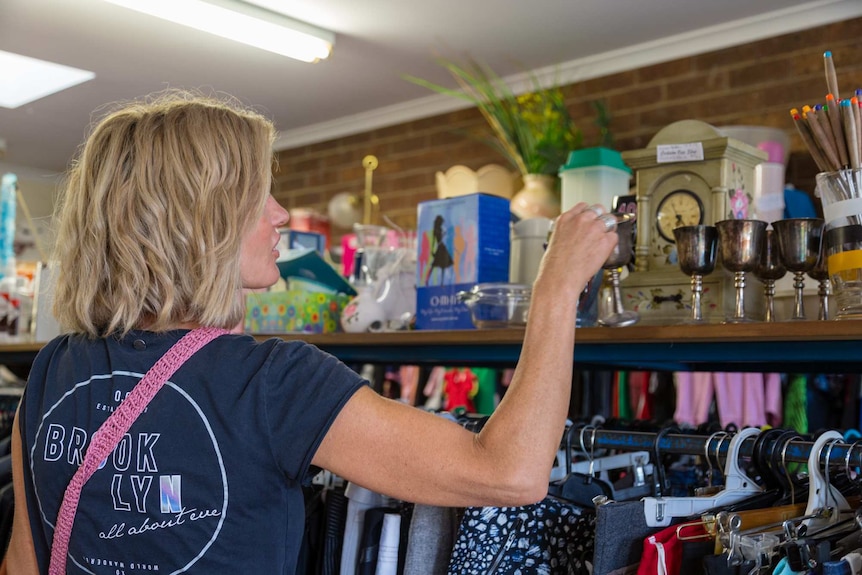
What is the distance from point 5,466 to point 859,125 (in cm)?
194

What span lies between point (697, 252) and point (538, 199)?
260 cm

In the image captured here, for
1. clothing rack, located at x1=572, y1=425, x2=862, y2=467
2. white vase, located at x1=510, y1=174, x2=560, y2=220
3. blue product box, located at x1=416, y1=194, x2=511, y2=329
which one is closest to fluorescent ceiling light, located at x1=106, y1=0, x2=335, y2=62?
white vase, located at x1=510, y1=174, x2=560, y2=220

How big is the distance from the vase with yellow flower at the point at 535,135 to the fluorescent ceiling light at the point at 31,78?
7.28 ft

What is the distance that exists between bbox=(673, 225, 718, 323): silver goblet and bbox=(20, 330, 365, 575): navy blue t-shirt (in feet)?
2.13

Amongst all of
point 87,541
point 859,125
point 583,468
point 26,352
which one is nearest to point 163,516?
point 87,541

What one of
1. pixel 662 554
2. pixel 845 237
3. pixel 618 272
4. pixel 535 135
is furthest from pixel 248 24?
pixel 662 554

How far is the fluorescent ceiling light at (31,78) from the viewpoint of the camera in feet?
16.6

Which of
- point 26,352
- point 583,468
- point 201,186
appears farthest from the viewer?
point 26,352

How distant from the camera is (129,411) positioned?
1141 millimetres

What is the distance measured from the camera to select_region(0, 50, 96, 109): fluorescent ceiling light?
5.07 metres

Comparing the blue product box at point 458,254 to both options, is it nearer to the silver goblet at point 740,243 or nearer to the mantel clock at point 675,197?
the mantel clock at point 675,197

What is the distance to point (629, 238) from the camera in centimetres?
154

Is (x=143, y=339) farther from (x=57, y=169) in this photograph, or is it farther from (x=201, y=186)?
(x=57, y=169)

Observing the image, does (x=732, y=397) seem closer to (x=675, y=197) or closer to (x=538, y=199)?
(x=538, y=199)
